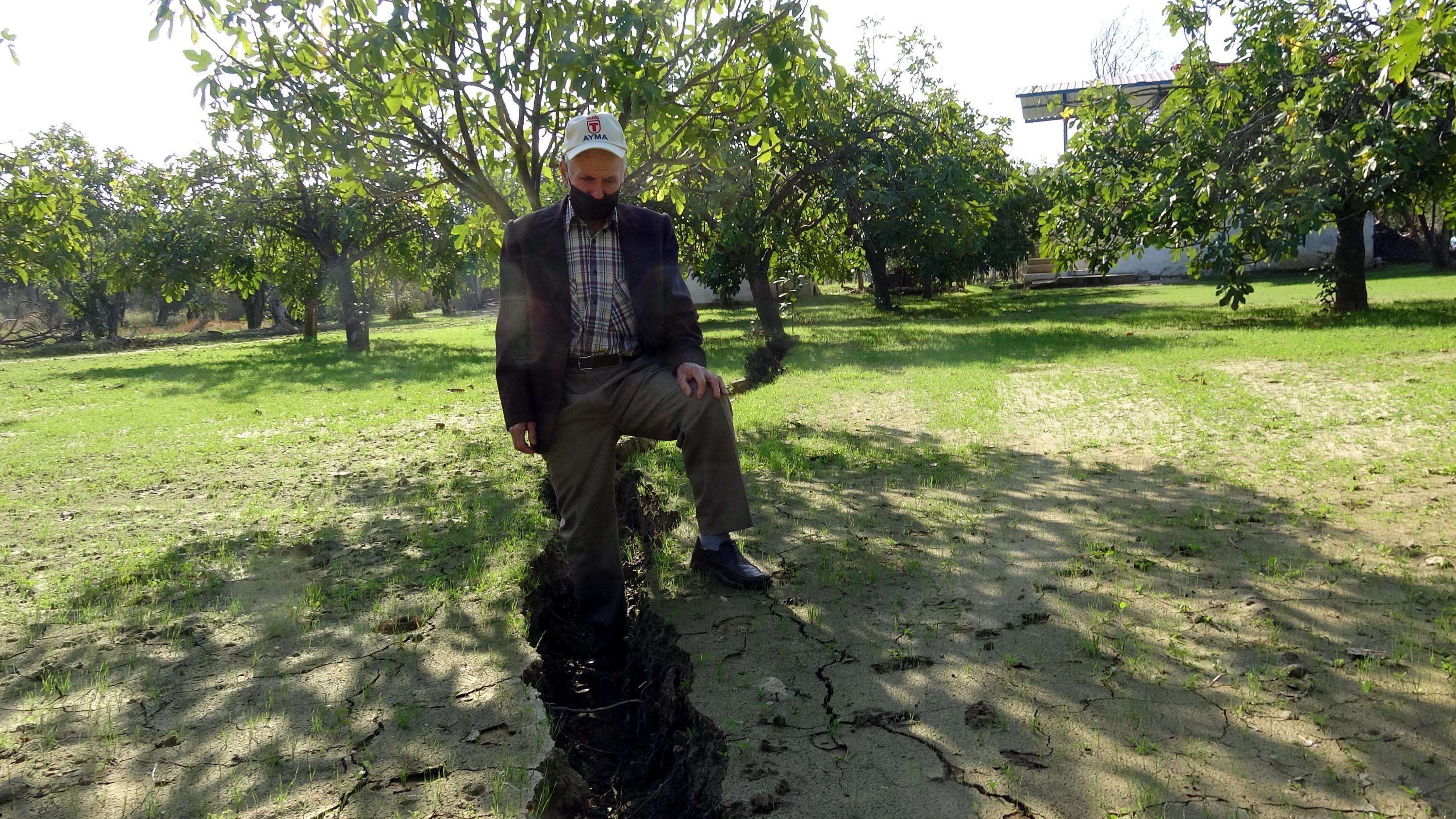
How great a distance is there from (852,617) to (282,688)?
2070 mm

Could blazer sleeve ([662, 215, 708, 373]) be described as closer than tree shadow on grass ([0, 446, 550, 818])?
No

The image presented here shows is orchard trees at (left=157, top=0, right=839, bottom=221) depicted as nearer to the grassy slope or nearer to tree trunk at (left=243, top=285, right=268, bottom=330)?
the grassy slope

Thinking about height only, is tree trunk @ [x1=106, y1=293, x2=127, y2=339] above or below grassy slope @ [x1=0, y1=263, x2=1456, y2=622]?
above

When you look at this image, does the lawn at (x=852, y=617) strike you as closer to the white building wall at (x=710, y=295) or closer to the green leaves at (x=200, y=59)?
the green leaves at (x=200, y=59)

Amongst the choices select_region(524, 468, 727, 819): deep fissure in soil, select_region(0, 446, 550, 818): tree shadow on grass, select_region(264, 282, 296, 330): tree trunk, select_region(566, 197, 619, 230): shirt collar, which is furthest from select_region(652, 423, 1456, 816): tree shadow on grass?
select_region(264, 282, 296, 330): tree trunk

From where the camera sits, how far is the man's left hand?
358cm

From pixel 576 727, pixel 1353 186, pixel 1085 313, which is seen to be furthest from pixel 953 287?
pixel 576 727

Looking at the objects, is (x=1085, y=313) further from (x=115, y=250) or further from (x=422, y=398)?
(x=115, y=250)

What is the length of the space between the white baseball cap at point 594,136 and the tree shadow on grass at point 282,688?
1892 mm

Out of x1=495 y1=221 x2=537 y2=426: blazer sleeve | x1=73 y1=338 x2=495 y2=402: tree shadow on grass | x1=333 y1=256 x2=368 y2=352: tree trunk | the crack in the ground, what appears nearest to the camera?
the crack in the ground

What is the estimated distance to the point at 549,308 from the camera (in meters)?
3.63

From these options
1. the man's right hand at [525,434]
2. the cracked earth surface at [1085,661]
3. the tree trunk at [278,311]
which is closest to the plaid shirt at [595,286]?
the man's right hand at [525,434]

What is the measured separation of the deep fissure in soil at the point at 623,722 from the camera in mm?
2734

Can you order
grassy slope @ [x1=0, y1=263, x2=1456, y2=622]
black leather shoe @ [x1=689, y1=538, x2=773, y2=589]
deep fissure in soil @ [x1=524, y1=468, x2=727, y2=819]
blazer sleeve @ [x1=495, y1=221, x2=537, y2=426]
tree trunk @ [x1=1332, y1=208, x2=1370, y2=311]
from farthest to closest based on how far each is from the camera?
tree trunk @ [x1=1332, y1=208, x2=1370, y2=311] → grassy slope @ [x1=0, y1=263, x2=1456, y2=622] → black leather shoe @ [x1=689, y1=538, x2=773, y2=589] → blazer sleeve @ [x1=495, y1=221, x2=537, y2=426] → deep fissure in soil @ [x1=524, y1=468, x2=727, y2=819]
